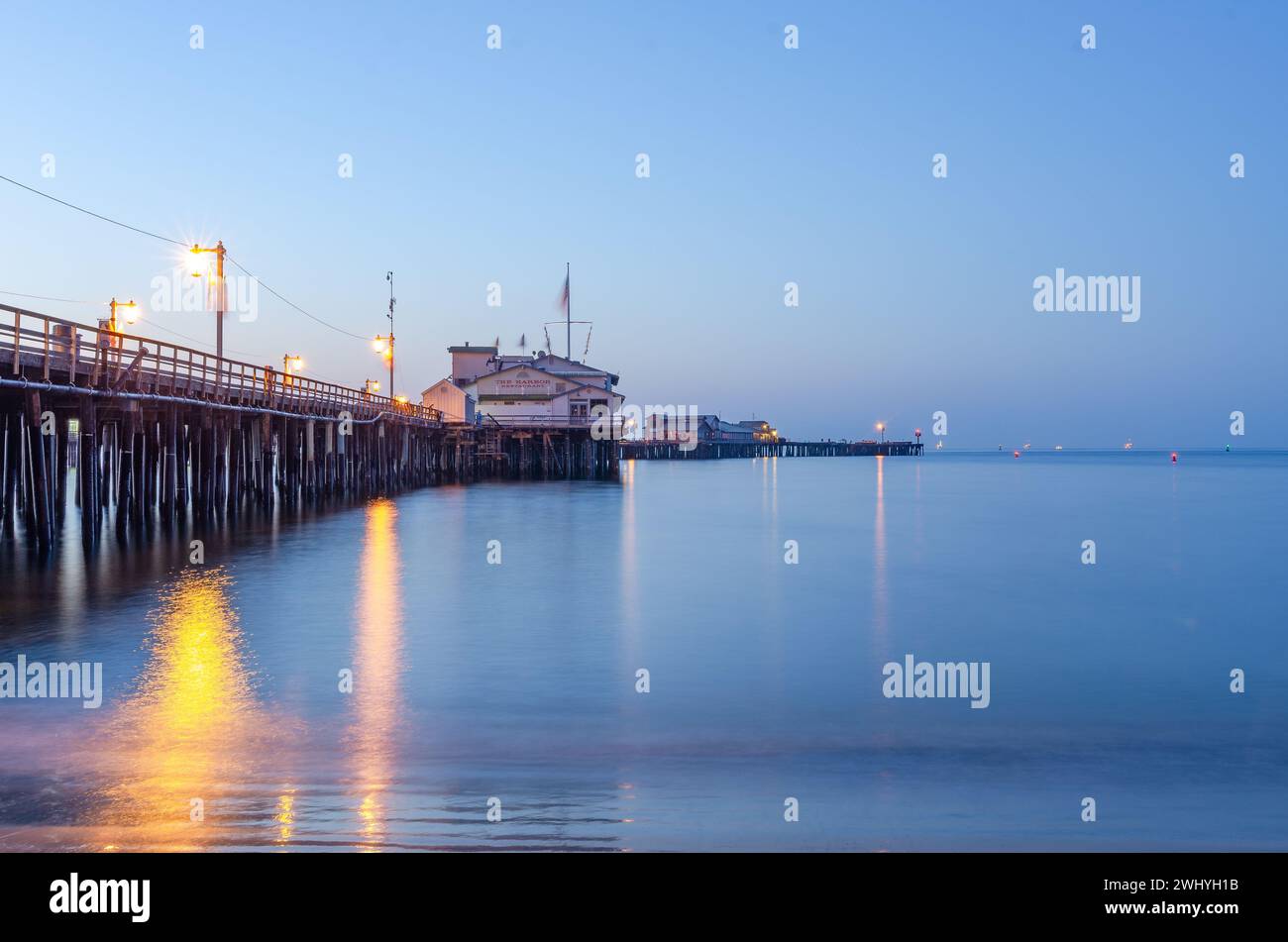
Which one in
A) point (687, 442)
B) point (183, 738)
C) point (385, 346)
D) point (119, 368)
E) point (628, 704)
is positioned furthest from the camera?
point (687, 442)

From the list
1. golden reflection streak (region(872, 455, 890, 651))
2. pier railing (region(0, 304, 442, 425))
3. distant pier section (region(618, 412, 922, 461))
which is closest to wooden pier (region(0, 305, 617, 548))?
pier railing (region(0, 304, 442, 425))

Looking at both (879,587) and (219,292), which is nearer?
(879,587)

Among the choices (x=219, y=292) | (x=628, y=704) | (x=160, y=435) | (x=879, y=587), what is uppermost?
(x=219, y=292)

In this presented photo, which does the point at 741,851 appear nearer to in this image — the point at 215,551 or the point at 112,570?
the point at 112,570

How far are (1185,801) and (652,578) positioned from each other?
16062mm

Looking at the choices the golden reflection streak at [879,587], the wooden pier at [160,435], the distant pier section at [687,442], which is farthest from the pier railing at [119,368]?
the distant pier section at [687,442]

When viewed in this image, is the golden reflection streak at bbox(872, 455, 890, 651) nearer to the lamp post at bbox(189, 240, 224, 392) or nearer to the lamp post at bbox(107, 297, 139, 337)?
the lamp post at bbox(189, 240, 224, 392)

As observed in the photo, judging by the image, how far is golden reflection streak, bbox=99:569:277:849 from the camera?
286 inches

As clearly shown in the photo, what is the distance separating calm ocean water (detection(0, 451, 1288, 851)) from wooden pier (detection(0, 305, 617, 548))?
188 cm

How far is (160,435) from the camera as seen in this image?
2961 cm

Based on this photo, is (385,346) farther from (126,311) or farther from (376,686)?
(376,686)

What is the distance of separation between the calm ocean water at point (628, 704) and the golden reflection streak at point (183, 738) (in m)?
0.04

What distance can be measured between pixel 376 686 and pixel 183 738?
2.97 metres

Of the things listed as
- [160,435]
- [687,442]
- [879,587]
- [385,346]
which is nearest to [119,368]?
[160,435]
